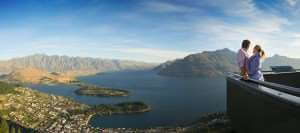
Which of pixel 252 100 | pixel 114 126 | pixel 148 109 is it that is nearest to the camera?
pixel 252 100

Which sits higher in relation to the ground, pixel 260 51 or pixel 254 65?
pixel 260 51

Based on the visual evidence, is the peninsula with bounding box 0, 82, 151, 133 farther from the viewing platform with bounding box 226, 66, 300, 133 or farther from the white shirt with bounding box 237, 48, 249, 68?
the viewing platform with bounding box 226, 66, 300, 133

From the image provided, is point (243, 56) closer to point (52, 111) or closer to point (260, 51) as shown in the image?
point (260, 51)

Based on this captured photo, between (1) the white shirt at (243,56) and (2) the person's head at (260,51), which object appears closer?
(2) the person's head at (260,51)

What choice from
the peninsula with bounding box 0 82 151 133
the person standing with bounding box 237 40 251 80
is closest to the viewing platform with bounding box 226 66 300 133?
the person standing with bounding box 237 40 251 80

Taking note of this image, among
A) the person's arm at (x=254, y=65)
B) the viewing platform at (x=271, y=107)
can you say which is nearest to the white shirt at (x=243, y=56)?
the person's arm at (x=254, y=65)

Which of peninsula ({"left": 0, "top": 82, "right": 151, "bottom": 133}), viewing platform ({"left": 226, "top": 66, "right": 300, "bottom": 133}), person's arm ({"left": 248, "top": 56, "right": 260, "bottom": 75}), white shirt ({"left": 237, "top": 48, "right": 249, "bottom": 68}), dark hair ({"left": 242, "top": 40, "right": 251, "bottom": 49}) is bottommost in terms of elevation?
peninsula ({"left": 0, "top": 82, "right": 151, "bottom": 133})

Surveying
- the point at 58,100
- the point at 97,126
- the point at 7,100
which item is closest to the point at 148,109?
the point at 97,126

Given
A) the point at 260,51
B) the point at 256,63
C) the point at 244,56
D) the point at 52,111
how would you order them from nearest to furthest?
1. the point at 260,51
2. the point at 256,63
3. the point at 244,56
4. the point at 52,111

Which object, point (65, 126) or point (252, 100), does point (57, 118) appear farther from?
point (252, 100)

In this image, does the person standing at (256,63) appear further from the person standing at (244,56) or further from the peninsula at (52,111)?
the peninsula at (52,111)

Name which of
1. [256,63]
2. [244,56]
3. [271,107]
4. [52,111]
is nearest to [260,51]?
[256,63]
